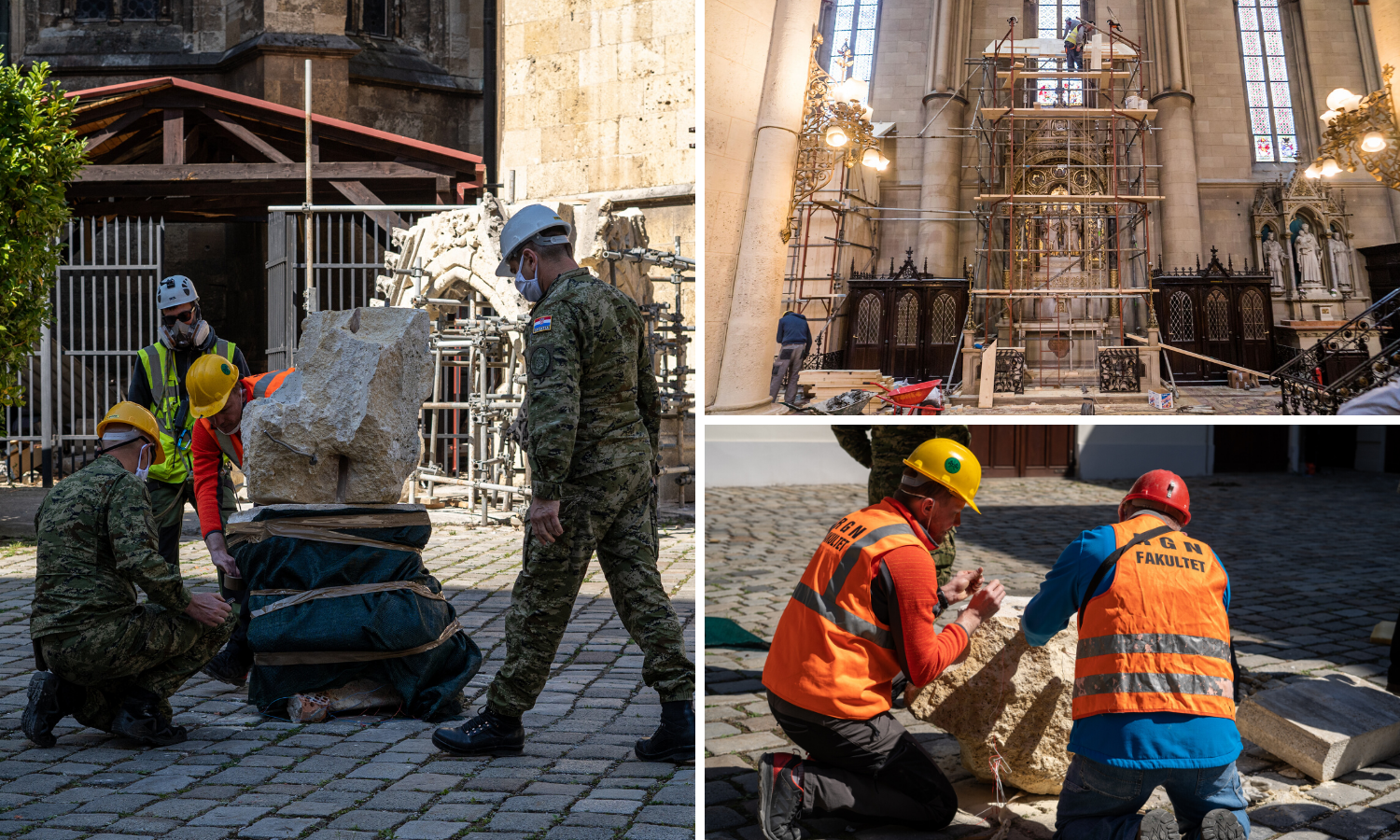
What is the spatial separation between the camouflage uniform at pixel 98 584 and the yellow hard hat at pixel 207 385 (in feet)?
2.31

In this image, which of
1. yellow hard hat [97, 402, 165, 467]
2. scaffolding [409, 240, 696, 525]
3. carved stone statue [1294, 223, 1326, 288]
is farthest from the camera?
scaffolding [409, 240, 696, 525]

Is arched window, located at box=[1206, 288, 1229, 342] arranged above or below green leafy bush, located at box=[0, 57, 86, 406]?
below

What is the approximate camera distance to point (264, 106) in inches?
619

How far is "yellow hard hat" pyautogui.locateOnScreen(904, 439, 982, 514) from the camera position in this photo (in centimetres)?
373

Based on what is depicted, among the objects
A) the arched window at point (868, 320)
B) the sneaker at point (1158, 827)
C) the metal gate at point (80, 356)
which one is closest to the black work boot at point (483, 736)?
the sneaker at point (1158, 827)

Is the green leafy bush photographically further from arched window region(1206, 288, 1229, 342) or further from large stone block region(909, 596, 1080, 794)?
arched window region(1206, 288, 1229, 342)

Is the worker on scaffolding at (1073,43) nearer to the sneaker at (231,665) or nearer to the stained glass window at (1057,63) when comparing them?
the stained glass window at (1057,63)

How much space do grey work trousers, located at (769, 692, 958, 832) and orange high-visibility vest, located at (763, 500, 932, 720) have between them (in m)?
0.06

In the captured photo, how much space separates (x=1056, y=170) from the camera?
9.75 feet

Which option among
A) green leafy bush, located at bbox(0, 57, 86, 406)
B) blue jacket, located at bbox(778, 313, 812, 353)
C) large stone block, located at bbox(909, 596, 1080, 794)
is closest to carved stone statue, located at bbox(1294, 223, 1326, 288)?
blue jacket, located at bbox(778, 313, 812, 353)

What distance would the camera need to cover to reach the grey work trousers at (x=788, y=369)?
297cm

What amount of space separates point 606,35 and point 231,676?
10267 millimetres

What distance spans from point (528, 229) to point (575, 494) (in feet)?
3.21

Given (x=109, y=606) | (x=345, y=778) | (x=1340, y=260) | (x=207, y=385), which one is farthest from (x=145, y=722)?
(x=1340, y=260)
